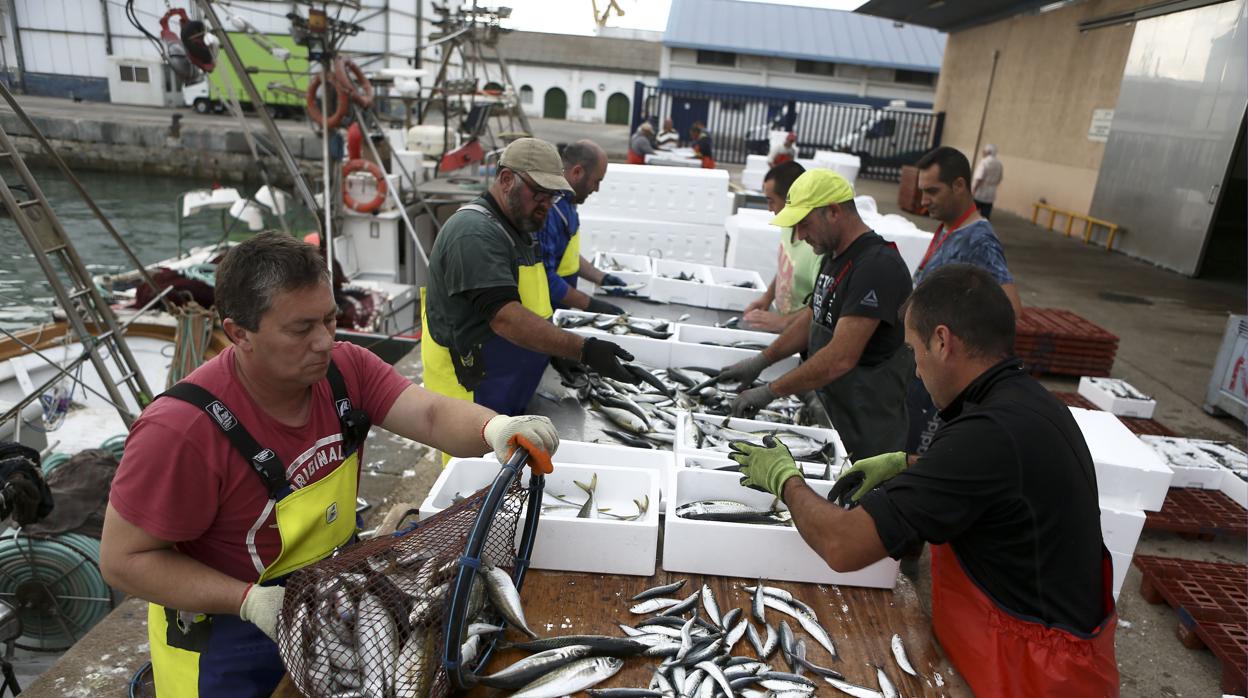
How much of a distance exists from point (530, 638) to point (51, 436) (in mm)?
6350

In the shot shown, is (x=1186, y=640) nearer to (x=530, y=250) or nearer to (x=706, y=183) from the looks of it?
(x=530, y=250)

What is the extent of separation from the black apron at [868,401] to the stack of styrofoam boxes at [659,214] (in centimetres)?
369

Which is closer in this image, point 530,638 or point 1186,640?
point 530,638

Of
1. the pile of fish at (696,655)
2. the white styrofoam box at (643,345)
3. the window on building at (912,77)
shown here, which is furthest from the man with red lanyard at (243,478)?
the window on building at (912,77)

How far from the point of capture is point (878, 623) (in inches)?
90.9

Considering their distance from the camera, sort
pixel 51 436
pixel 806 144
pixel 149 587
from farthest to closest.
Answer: pixel 806 144, pixel 51 436, pixel 149 587

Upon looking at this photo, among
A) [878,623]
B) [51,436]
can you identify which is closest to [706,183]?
[878,623]

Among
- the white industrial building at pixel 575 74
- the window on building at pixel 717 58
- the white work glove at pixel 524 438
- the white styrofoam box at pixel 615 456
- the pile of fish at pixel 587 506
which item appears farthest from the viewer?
the white industrial building at pixel 575 74

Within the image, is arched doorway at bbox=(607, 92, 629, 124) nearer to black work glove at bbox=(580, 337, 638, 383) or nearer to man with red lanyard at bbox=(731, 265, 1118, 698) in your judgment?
black work glove at bbox=(580, 337, 638, 383)

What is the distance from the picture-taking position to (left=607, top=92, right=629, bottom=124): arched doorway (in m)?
51.7

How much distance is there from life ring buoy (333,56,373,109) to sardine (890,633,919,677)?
995 centimetres

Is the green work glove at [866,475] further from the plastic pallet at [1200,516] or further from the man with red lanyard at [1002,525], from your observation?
the plastic pallet at [1200,516]

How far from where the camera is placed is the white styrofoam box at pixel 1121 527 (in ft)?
10.8

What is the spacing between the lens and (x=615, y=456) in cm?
295
